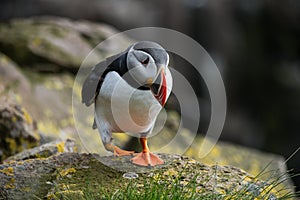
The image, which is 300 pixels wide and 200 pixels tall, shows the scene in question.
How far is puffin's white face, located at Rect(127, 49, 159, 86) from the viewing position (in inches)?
127

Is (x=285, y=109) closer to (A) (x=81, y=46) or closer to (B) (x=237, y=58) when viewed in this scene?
(B) (x=237, y=58)

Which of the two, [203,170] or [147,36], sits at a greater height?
[147,36]

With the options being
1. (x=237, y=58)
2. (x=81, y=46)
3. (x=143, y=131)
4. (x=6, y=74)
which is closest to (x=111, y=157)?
(x=143, y=131)

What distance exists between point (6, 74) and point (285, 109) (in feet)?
21.3

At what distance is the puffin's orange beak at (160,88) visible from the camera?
127 inches

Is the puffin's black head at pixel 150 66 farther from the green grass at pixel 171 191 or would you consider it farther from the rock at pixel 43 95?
the rock at pixel 43 95

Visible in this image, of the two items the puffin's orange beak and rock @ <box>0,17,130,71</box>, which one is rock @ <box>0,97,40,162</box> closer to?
the puffin's orange beak

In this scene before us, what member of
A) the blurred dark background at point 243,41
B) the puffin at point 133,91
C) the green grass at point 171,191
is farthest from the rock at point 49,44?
the green grass at point 171,191

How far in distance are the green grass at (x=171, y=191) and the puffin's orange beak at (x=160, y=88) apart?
484 mm

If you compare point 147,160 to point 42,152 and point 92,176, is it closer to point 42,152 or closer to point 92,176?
point 92,176

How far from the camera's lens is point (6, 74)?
6.76 meters

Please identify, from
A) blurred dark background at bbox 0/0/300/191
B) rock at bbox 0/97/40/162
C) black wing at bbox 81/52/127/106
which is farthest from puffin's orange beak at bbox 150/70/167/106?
blurred dark background at bbox 0/0/300/191

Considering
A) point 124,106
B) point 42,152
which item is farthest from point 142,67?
point 42,152

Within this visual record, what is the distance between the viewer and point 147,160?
362 centimetres
